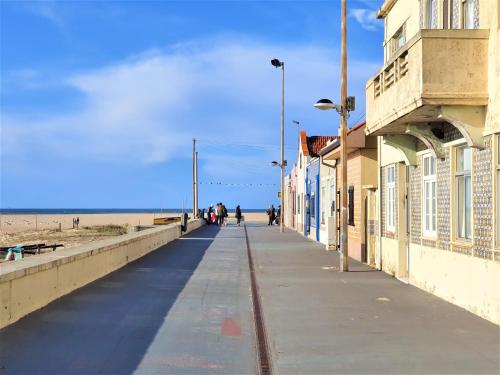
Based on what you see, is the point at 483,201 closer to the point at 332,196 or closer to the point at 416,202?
the point at 416,202

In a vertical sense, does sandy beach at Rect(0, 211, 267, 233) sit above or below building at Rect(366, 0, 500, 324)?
below

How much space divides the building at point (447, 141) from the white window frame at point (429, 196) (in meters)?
0.02

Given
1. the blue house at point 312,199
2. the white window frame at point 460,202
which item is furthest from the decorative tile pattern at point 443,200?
the blue house at point 312,199

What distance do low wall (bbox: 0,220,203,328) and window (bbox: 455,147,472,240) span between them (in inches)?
267

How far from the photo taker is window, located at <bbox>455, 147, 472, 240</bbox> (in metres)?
10.9

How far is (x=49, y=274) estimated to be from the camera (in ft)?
34.8

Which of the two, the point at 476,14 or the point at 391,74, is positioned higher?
the point at 476,14

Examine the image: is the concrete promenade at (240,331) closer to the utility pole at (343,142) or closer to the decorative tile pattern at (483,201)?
the decorative tile pattern at (483,201)

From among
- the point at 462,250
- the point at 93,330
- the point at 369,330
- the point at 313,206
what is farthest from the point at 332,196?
the point at 93,330

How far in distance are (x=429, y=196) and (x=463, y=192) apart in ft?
6.06

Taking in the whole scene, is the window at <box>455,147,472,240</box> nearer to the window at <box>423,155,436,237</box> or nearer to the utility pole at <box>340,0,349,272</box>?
the window at <box>423,155,436,237</box>

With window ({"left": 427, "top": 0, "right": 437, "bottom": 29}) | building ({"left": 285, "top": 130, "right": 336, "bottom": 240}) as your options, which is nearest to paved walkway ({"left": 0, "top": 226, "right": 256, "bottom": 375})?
window ({"left": 427, "top": 0, "right": 437, "bottom": 29})

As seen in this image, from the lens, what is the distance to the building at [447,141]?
967cm

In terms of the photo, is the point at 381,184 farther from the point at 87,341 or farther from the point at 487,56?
the point at 87,341
